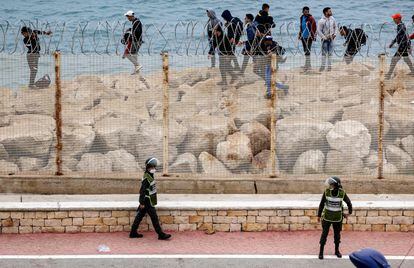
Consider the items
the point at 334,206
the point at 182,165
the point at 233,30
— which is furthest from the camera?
the point at 233,30

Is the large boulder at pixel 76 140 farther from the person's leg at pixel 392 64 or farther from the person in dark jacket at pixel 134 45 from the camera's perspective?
the person's leg at pixel 392 64

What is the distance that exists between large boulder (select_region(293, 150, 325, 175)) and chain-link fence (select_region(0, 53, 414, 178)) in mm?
18

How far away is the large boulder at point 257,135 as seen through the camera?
1552 centimetres

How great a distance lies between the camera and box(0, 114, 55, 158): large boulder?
15539mm

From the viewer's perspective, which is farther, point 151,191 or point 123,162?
point 123,162

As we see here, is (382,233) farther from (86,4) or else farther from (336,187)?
(86,4)

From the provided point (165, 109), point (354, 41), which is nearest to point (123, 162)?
point (165, 109)

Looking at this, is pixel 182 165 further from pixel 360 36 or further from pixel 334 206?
pixel 360 36

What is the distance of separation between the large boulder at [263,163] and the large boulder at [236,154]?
4.1 inches

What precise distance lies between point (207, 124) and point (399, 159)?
346 centimetres

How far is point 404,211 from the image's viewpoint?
1386cm

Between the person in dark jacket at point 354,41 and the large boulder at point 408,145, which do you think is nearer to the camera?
the large boulder at point 408,145

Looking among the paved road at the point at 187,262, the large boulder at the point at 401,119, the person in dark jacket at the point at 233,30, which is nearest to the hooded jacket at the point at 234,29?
the person in dark jacket at the point at 233,30

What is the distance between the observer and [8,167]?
15477 millimetres
